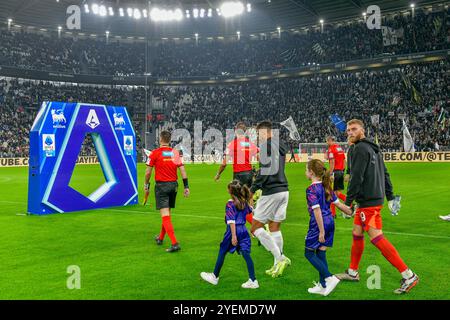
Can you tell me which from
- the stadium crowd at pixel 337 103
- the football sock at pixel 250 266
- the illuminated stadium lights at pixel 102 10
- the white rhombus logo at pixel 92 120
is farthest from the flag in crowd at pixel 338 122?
the football sock at pixel 250 266

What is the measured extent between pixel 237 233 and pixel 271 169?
4.34 feet

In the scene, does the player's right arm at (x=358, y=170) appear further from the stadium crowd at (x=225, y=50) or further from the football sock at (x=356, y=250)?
the stadium crowd at (x=225, y=50)

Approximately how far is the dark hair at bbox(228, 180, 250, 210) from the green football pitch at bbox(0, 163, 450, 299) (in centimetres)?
119

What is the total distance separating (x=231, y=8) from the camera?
200 feet

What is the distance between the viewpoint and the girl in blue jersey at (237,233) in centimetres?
662

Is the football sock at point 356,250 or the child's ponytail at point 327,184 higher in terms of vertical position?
the child's ponytail at point 327,184

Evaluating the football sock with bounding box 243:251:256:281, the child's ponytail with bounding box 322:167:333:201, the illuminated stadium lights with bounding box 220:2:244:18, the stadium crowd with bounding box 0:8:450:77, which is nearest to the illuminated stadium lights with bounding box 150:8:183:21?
the stadium crowd with bounding box 0:8:450:77

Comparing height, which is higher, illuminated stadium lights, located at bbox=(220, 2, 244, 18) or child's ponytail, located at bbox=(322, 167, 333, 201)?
illuminated stadium lights, located at bbox=(220, 2, 244, 18)

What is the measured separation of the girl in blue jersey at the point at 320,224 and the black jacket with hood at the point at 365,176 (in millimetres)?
256

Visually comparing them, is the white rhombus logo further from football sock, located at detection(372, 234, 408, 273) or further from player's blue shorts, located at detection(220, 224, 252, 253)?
football sock, located at detection(372, 234, 408, 273)

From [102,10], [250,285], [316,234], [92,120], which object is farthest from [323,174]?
[102,10]

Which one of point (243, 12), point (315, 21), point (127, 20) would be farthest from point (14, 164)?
point (315, 21)

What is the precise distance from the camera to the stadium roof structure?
5378cm

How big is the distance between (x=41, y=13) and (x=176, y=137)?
22.5 m
